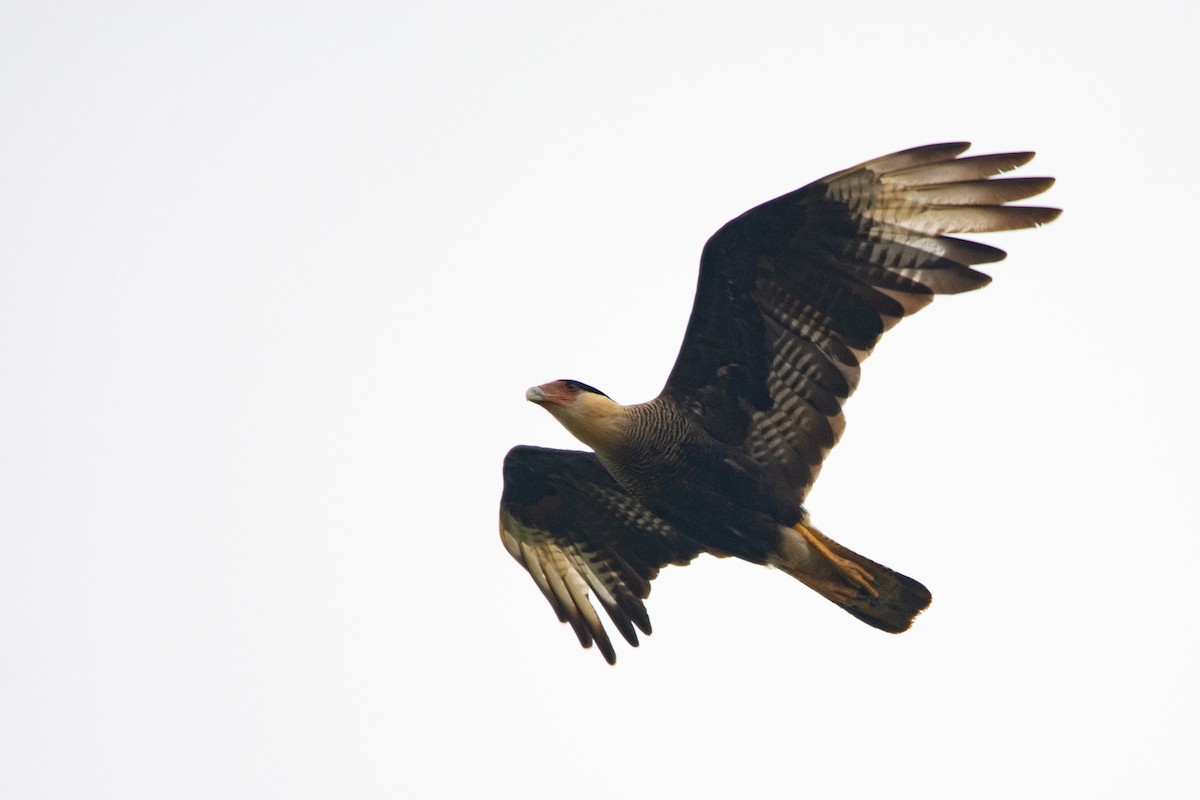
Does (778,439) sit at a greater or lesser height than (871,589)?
greater

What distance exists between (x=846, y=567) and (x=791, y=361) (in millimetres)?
1206

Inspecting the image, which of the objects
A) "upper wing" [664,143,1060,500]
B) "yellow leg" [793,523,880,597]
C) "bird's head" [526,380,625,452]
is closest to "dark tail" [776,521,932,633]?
"yellow leg" [793,523,880,597]

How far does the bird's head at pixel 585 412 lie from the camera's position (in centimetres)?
856

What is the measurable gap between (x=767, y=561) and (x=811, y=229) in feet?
6.31

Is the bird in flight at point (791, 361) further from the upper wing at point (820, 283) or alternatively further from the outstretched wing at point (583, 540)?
the outstretched wing at point (583, 540)

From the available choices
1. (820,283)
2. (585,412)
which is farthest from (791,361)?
(585,412)

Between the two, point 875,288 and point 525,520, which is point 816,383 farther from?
point 525,520

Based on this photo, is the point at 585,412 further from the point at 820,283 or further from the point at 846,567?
the point at 846,567

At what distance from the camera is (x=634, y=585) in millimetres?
9875

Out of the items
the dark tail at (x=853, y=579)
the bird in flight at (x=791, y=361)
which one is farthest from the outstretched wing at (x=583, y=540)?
the dark tail at (x=853, y=579)

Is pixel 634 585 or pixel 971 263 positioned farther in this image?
pixel 634 585

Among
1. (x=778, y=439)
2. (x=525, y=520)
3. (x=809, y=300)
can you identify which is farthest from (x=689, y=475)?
(x=525, y=520)

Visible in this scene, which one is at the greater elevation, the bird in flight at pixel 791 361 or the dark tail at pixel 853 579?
the bird in flight at pixel 791 361

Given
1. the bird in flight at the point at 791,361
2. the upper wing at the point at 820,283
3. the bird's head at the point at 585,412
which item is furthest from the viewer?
the bird's head at the point at 585,412
